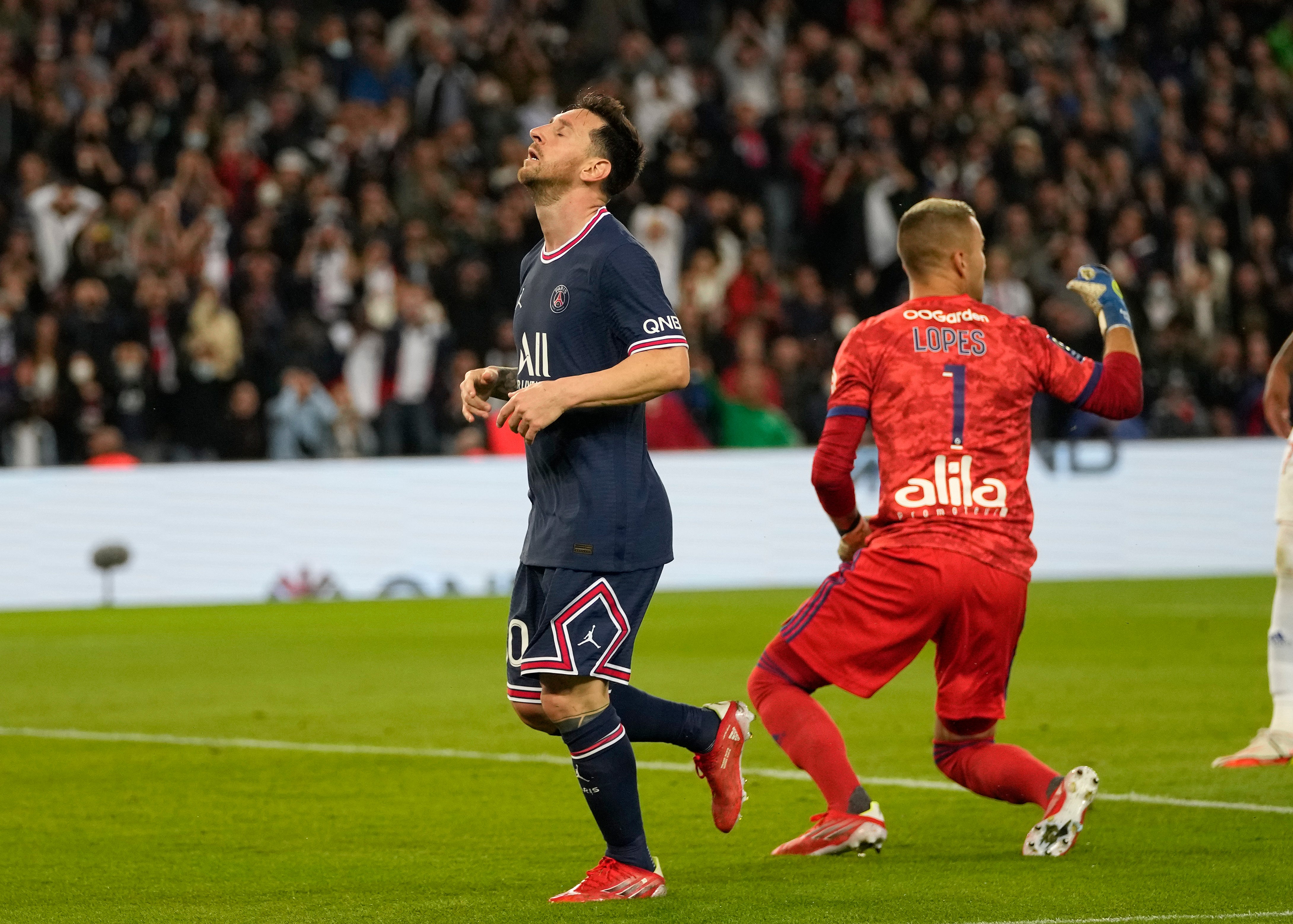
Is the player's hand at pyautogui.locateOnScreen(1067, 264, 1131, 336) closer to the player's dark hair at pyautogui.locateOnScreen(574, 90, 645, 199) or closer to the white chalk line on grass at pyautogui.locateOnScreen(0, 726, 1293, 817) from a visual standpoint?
the player's dark hair at pyautogui.locateOnScreen(574, 90, 645, 199)

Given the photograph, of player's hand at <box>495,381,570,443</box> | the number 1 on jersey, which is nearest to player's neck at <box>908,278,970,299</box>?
the number 1 on jersey

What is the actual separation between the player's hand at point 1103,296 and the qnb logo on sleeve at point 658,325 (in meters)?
1.53

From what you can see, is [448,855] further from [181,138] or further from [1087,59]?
[1087,59]

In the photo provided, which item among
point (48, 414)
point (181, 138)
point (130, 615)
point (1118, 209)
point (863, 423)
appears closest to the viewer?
point (863, 423)

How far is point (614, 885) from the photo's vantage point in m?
5.00

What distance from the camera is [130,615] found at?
15.4 meters

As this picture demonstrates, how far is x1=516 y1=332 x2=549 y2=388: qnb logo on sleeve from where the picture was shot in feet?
16.9

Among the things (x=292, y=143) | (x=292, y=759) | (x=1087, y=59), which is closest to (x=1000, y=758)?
(x=292, y=759)

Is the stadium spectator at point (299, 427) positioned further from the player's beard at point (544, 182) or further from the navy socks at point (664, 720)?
the player's beard at point (544, 182)

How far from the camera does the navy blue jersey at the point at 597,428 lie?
499 centimetres

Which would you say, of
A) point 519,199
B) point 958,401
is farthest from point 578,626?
point 519,199

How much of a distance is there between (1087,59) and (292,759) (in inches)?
688

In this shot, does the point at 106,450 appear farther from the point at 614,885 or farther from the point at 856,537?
the point at 614,885

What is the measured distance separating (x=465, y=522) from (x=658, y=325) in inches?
457
